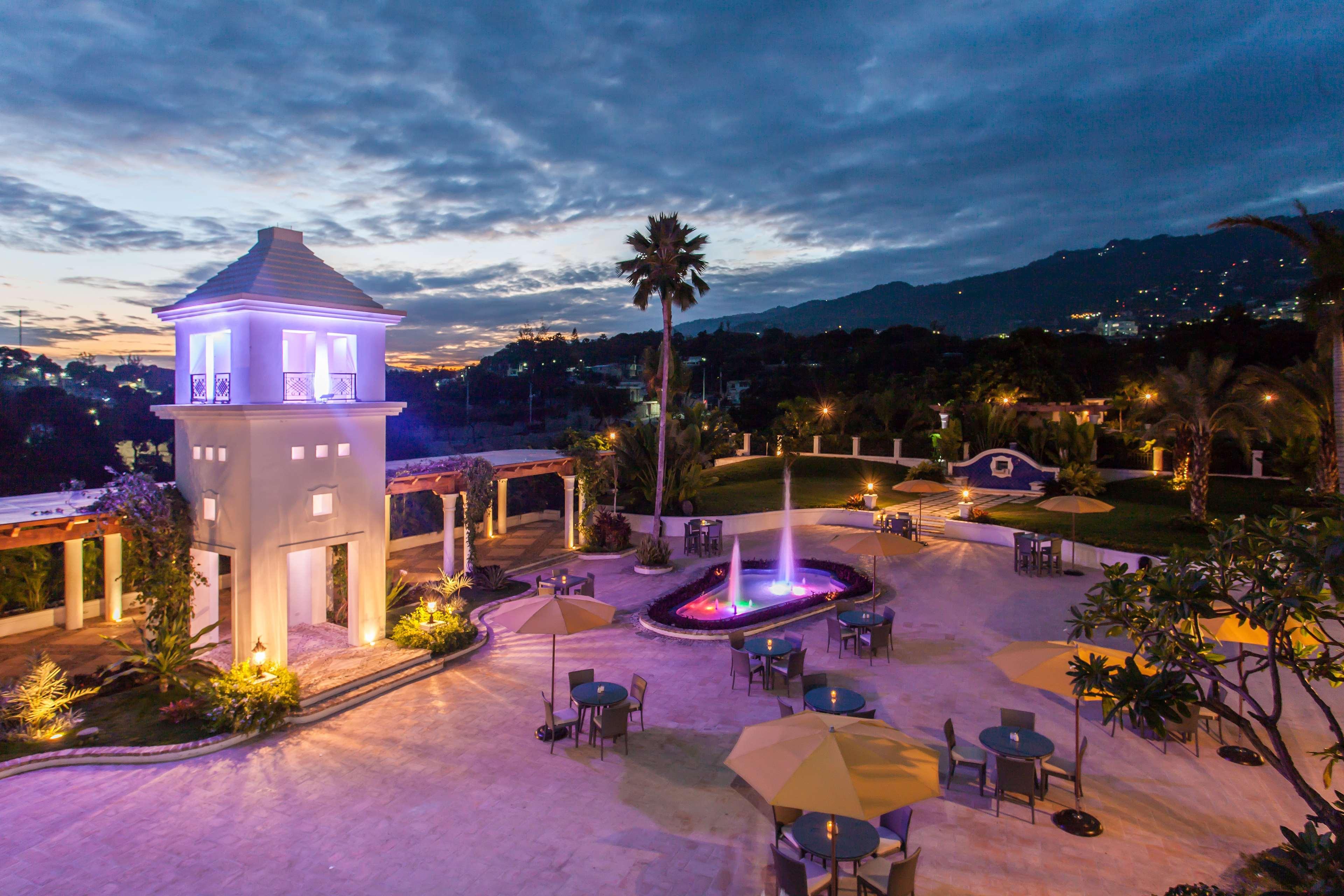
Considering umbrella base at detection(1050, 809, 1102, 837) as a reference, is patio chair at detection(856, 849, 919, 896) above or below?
above

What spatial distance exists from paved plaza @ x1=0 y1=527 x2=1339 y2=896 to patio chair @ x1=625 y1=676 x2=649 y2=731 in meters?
0.30

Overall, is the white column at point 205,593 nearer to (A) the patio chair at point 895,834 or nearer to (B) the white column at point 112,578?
(B) the white column at point 112,578

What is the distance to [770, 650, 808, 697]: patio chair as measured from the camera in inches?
460

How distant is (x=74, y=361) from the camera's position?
40.3 meters

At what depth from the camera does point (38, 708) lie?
10367mm

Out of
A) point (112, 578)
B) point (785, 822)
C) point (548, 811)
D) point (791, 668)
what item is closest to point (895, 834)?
point (785, 822)

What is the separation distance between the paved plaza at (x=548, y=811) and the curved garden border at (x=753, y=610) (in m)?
2.83

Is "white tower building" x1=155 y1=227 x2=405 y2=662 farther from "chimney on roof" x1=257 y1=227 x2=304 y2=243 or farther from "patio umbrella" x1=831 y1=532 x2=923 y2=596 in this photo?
"patio umbrella" x1=831 y1=532 x2=923 y2=596

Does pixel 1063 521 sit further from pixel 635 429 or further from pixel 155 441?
pixel 155 441

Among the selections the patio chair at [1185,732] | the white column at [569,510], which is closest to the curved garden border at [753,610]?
the white column at [569,510]

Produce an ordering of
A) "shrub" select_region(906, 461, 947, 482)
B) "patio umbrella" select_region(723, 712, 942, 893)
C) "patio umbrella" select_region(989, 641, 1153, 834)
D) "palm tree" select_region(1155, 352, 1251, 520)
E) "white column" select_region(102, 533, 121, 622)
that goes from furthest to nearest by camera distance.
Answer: "shrub" select_region(906, 461, 947, 482) < "palm tree" select_region(1155, 352, 1251, 520) < "white column" select_region(102, 533, 121, 622) < "patio umbrella" select_region(989, 641, 1153, 834) < "patio umbrella" select_region(723, 712, 942, 893)

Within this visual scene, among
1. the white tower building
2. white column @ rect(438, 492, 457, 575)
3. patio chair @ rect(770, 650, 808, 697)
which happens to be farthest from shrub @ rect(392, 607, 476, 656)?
patio chair @ rect(770, 650, 808, 697)

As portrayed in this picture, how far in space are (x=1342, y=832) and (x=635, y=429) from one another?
2305 cm

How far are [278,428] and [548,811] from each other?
8109 mm
